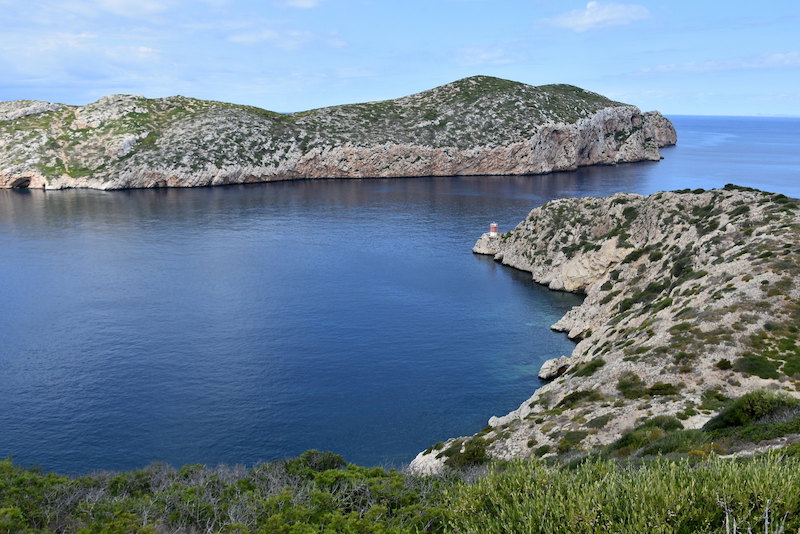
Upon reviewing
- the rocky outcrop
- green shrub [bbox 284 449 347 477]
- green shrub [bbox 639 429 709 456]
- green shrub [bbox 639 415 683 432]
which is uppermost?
green shrub [bbox 639 429 709 456]

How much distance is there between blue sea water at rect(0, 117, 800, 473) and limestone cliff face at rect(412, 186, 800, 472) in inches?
333

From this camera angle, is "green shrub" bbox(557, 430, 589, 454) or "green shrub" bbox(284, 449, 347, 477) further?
"green shrub" bbox(557, 430, 589, 454)

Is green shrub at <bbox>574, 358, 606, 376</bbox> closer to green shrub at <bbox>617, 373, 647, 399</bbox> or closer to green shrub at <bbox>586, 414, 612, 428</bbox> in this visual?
green shrub at <bbox>617, 373, 647, 399</bbox>

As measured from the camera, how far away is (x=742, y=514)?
1773cm

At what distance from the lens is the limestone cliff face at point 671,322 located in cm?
4162

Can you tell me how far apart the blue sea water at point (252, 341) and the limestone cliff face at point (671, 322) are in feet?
27.7

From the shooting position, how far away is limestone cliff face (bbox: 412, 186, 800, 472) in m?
41.6

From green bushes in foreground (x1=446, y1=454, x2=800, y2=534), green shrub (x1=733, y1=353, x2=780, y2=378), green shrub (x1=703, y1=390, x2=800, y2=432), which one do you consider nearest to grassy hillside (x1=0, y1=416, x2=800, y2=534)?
green bushes in foreground (x1=446, y1=454, x2=800, y2=534)

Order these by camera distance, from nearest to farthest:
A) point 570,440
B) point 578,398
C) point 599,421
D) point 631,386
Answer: point 570,440 < point 599,421 < point 631,386 < point 578,398

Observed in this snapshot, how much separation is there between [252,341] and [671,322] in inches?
1978

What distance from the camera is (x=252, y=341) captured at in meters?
73.4

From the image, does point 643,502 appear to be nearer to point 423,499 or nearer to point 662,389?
point 423,499

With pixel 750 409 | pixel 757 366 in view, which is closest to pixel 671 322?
pixel 757 366

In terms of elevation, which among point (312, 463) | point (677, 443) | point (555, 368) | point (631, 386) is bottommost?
point (555, 368)
